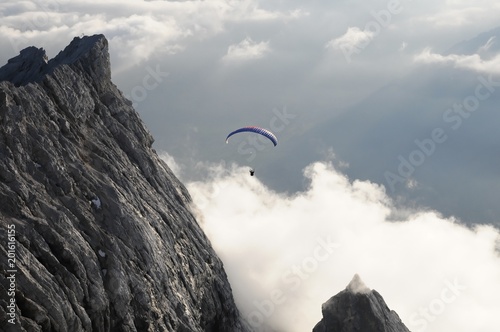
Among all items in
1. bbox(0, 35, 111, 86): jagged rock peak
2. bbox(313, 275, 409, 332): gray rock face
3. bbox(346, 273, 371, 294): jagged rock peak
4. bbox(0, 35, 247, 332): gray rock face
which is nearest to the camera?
bbox(0, 35, 247, 332): gray rock face

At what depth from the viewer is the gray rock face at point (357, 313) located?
98.9 metres

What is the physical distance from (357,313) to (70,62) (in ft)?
188

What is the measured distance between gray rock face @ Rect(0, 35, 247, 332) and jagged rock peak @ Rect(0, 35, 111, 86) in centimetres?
21

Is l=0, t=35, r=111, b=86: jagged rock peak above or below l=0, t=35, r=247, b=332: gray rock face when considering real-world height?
above

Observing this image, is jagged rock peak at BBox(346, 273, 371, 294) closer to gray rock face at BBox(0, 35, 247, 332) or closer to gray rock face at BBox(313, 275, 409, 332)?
gray rock face at BBox(313, 275, 409, 332)

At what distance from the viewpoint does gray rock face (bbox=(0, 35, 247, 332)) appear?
56.0 meters

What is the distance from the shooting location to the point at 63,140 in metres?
71.8

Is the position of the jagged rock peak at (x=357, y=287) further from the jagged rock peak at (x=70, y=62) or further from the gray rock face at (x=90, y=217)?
the jagged rock peak at (x=70, y=62)

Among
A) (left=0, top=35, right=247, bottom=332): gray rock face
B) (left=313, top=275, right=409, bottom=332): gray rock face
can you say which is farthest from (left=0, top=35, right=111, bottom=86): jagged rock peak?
(left=313, top=275, right=409, bottom=332): gray rock face

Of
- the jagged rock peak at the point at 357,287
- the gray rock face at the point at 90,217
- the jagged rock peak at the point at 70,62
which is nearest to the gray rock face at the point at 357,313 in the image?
the jagged rock peak at the point at 357,287

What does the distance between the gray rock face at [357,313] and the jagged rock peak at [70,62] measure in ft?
164

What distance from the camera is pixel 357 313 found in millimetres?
100062

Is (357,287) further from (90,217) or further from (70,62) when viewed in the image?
(70,62)

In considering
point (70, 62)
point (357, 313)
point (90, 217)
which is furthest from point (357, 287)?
point (70, 62)
